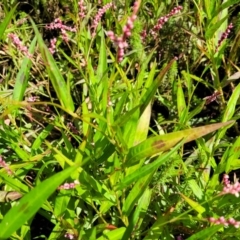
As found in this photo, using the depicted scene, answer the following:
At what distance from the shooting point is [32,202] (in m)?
0.67

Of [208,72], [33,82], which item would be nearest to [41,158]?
[33,82]

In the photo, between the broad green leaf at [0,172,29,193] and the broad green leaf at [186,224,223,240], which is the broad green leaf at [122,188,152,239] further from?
the broad green leaf at [0,172,29,193]

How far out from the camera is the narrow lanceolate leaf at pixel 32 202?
0.66 meters

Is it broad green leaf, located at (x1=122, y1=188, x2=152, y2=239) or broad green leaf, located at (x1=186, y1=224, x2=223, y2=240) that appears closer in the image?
broad green leaf, located at (x1=186, y1=224, x2=223, y2=240)

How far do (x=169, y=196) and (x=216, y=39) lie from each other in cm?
59

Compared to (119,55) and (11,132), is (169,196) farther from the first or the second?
(119,55)

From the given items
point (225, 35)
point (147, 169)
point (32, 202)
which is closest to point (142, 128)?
point (147, 169)

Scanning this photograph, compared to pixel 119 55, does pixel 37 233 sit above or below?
below

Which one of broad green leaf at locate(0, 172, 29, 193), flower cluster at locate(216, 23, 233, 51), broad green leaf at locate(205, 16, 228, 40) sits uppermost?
broad green leaf at locate(205, 16, 228, 40)

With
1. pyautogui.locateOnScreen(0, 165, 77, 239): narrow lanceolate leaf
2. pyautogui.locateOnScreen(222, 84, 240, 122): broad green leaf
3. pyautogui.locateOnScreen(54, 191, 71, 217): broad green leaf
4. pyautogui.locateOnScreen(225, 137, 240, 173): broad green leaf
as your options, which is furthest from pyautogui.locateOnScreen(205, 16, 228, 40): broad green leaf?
pyautogui.locateOnScreen(0, 165, 77, 239): narrow lanceolate leaf

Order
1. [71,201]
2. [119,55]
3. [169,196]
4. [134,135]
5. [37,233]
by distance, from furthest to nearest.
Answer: [37,233]
[169,196]
[71,201]
[134,135]
[119,55]

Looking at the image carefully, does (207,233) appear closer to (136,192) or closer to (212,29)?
(136,192)

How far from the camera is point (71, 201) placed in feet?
3.96

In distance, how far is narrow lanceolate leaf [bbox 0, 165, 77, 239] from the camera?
2.18 feet
